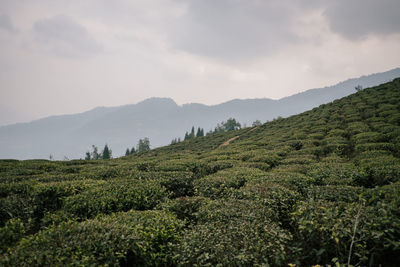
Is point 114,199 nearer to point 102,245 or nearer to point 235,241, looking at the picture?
point 102,245

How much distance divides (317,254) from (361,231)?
94cm

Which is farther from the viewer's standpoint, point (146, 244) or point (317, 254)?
point (146, 244)

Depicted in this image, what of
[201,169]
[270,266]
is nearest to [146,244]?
[270,266]

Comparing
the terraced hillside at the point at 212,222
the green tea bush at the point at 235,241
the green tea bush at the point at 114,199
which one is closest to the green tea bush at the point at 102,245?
the terraced hillside at the point at 212,222

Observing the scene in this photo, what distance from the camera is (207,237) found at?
4.45 m


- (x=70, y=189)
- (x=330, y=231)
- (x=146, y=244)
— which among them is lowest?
(x=330, y=231)

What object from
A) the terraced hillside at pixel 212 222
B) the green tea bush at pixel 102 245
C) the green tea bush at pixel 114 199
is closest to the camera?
the green tea bush at pixel 102 245

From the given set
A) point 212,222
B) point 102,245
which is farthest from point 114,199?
point 212,222

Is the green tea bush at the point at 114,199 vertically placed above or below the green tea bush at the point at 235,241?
above

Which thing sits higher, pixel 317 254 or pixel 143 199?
pixel 143 199

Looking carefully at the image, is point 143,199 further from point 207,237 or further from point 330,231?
point 330,231

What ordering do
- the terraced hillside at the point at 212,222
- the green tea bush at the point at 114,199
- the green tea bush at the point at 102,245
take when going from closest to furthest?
the green tea bush at the point at 102,245 < the terraced hillside at the point at 212,222 < the green tea bush at the point at 114,199

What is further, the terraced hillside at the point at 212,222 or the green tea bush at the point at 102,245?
the terraced hillside at the point at 212,222

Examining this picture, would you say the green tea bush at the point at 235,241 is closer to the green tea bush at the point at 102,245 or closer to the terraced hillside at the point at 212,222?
the terraced hillside at the point at 212,222
